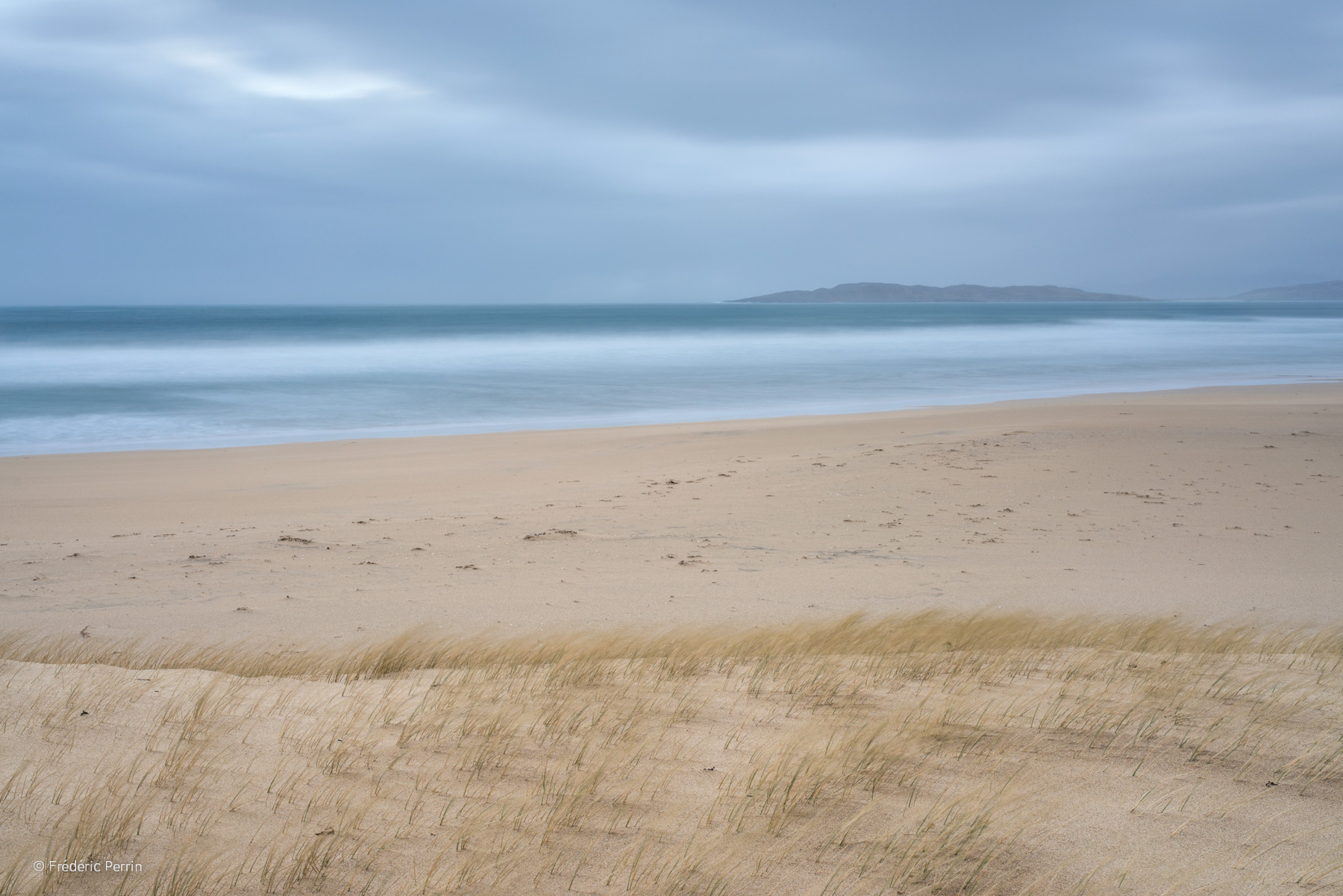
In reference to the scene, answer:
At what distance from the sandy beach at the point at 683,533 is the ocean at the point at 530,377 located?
6607mm

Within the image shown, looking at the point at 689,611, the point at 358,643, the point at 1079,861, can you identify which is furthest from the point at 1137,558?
the point at 358,643

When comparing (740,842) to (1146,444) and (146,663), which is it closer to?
(146,663)

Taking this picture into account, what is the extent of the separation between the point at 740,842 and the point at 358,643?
318 cm

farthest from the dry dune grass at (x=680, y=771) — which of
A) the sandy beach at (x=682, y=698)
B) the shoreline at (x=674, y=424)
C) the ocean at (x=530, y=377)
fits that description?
the ocean at (x=530, y=377)

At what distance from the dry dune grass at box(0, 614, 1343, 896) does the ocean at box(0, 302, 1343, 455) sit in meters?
15.4

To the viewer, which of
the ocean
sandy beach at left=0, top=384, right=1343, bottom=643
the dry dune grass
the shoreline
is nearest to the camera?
the dry dune grass

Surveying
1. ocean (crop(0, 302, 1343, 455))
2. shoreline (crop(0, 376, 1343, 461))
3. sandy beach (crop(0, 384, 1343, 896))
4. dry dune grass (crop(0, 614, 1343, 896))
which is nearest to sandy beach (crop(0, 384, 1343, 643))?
sandy beach (crop(0, 384, 1343, 896))

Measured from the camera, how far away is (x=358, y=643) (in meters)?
5.15

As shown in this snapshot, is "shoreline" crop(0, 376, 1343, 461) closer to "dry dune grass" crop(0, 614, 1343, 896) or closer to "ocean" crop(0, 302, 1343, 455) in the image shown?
"ocean" crop(0, 302, 1343, 455)

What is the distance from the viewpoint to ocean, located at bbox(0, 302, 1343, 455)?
2159 cm

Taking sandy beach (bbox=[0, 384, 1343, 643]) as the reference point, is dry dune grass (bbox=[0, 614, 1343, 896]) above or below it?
above

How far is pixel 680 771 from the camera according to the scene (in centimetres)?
320

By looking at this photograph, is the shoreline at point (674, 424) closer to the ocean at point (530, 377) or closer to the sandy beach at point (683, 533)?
the ocean at point (530, 377)

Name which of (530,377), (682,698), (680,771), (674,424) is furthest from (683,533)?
(530,377)
